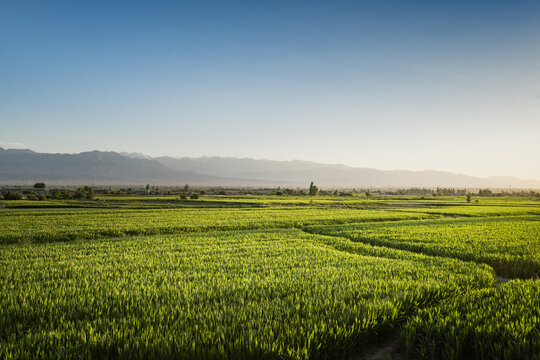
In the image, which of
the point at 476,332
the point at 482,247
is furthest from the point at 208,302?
the point at 482,247

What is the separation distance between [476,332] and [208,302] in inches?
239

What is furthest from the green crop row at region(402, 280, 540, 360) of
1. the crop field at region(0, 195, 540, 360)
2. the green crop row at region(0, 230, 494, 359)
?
the green crop row at region(0, 230, 494, 359)

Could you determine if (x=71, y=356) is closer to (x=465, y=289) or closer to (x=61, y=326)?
(x=61, y=326)

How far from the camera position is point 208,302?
721 centimetres

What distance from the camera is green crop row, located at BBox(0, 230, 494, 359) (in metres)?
5.11

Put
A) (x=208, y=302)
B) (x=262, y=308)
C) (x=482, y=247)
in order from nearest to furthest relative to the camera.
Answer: (x=262, y=308), (x=208, y=302), (x=482, y=247)

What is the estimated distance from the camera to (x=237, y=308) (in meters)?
6.71

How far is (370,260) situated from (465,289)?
410 cm

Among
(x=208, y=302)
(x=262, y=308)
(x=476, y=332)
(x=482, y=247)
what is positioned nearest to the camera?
(x=476, y=332)

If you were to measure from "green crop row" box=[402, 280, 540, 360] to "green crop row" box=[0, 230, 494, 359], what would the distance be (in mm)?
749

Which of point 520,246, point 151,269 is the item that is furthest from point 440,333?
point 520,246

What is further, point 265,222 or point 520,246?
point 265,222

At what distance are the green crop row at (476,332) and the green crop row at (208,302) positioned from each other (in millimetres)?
749

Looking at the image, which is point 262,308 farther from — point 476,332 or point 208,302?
point 476,332
